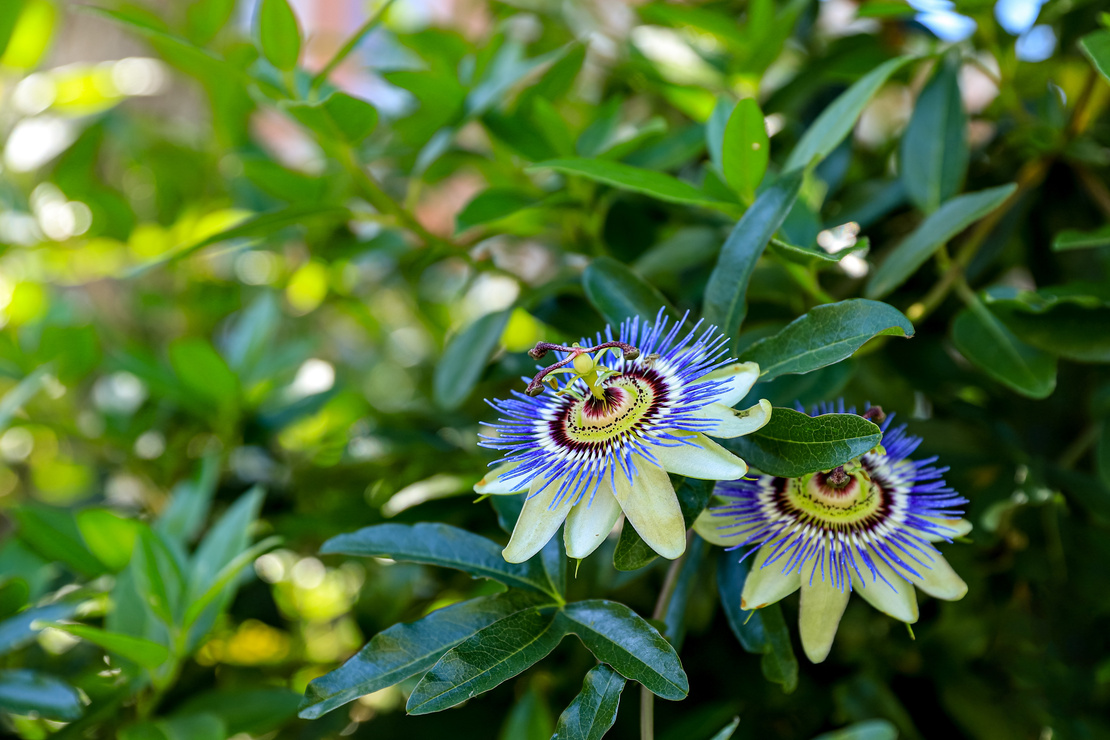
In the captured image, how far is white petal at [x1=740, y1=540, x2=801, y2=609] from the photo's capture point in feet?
1.79

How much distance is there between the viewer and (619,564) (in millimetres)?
502

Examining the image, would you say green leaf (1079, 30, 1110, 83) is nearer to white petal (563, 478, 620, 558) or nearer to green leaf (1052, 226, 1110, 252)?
green leaf (1052, 226, 1110, 252)

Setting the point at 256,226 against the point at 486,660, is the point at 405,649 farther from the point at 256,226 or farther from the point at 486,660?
the point at 256,226

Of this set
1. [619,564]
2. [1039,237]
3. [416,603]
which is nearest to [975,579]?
[1039,237]

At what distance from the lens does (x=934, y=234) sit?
65 centimetres

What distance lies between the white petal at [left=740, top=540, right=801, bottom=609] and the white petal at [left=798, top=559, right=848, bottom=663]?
1 centimetres

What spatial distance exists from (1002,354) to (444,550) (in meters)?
0.46

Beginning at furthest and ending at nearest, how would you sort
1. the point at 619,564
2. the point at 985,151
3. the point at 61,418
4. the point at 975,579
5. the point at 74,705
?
1. the point at 61,418
2. the point at 985,151
3. the point at 975,579
4. the point at 74,705
5. the point at 619,564

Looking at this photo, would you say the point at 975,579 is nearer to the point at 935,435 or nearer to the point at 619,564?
the point at 935,435

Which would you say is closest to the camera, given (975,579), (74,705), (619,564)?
(619,564)

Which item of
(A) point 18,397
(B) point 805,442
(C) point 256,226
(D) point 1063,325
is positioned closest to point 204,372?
(A) point 18,397

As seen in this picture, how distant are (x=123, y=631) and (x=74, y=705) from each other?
0.29ft

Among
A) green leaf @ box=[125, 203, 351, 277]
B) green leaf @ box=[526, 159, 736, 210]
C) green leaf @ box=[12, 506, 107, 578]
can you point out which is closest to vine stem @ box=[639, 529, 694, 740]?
green leaf @ box=[526, 159, 736, 210]

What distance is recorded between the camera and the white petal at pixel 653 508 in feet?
1.62
